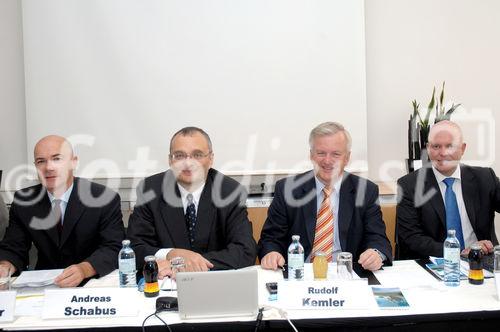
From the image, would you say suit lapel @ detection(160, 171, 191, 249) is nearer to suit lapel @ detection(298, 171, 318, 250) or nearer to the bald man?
the bald man

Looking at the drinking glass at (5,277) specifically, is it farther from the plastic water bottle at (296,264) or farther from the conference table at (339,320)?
the plastic water bottle at (296,264)

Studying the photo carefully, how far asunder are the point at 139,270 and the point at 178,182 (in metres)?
0.50

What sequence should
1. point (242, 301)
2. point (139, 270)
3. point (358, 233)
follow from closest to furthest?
point (242, 301)
point (139, 270)
point (358, 233)

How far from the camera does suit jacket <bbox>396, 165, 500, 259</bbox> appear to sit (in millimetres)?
2520

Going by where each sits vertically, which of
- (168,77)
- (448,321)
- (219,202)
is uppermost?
(168,77)

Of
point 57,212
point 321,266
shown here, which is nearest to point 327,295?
point 321,266

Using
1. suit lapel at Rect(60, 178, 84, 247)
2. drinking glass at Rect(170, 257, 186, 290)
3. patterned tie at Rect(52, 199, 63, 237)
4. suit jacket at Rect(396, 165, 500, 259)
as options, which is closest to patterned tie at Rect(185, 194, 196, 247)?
drinking glass at Rect(170, 257, 186, 290)

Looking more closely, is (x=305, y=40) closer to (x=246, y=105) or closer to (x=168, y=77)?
(x=246, y=105)

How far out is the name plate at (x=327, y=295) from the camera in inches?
62.6

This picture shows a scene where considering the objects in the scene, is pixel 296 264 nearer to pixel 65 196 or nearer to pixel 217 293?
pixel 217 293

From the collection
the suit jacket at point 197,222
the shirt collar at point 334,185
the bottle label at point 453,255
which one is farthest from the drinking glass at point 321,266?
the shirt collar at point 334,185

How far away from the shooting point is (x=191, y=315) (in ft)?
5.05

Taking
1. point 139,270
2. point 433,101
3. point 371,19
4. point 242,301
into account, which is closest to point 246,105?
point 371,19

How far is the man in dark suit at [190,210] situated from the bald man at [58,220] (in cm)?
18
